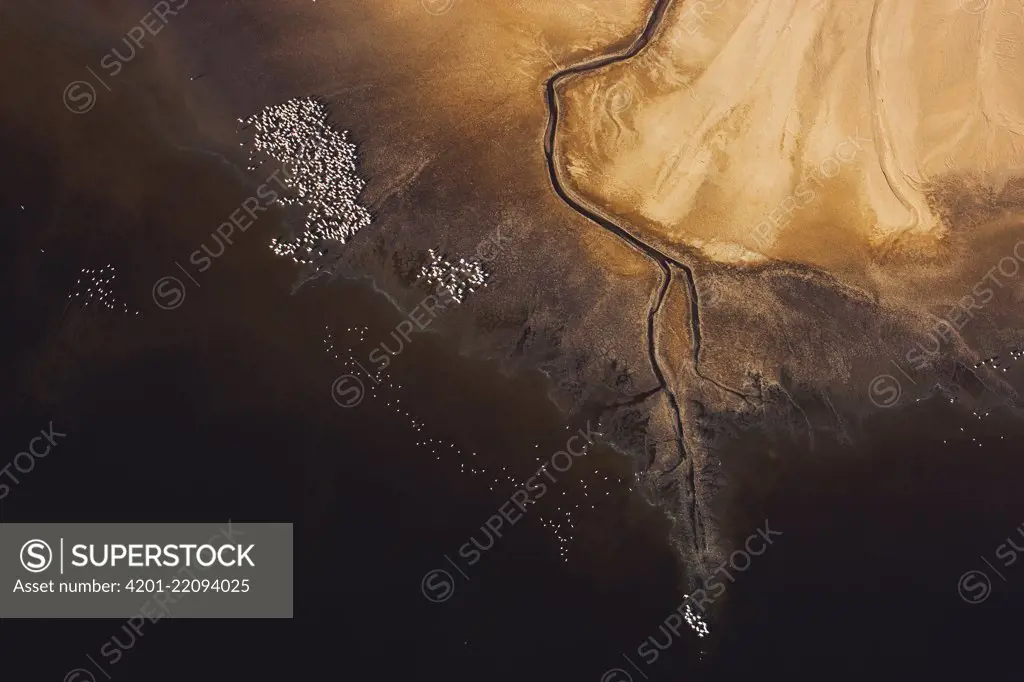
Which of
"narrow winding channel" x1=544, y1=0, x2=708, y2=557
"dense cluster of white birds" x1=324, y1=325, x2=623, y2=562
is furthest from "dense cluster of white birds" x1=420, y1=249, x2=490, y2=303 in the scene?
"narrow winding channel" x1=544, y1=0, x2=708, y2=557

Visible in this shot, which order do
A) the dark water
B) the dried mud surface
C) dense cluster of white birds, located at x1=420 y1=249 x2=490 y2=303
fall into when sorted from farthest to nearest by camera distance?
dense cluster of white birds, located at x1=420 y1=249 x2=490 y2=303, the dried mud surface, the dark water

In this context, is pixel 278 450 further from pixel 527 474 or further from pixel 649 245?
pixel 649 245

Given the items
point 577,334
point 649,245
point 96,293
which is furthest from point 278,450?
point 649,245

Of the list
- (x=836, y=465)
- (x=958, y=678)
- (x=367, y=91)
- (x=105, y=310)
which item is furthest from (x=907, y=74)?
(x=105, y=310)

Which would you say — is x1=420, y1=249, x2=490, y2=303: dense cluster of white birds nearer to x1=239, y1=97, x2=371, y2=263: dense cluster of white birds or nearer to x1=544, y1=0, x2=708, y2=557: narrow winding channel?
x1=239, y1=97, x2=371, y2=263: dense cluster of white birds

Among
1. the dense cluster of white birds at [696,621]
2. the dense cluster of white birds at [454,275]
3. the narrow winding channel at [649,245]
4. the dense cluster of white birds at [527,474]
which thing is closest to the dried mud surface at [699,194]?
the narrow winding channel at [649,245]

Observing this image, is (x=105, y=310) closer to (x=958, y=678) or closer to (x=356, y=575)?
(x=356, y=575)

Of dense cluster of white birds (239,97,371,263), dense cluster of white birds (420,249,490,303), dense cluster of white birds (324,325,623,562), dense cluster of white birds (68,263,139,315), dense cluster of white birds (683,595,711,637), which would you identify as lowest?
dense cluster of white birds (683,595,711,637)
